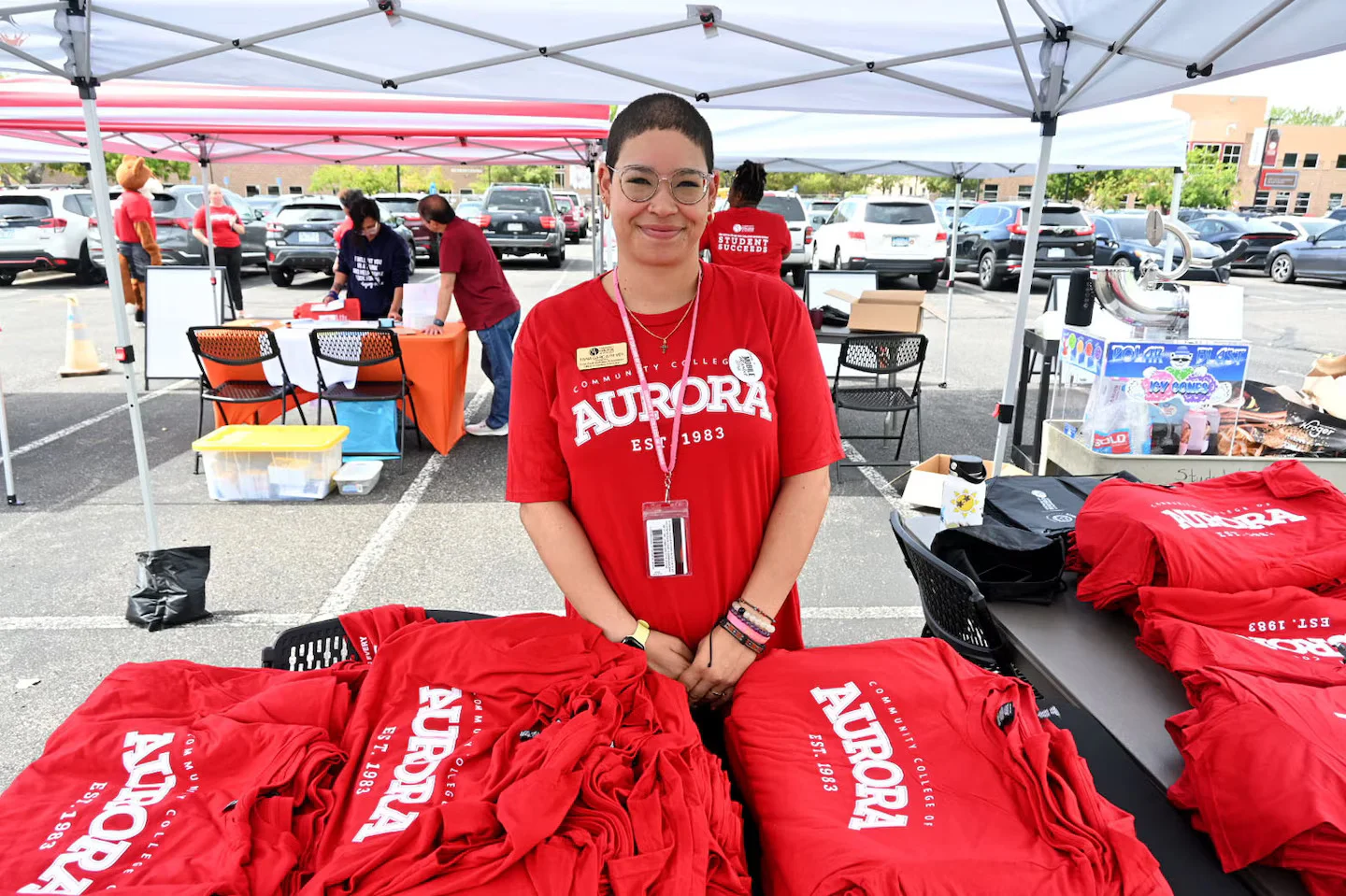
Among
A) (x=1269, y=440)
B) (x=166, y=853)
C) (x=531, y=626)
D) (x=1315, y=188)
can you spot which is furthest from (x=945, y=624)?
(x=1315, y=188)

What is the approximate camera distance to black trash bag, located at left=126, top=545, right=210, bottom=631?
3.69m

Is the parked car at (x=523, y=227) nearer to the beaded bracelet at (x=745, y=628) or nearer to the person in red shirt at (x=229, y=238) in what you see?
the person in red shirt at (x=229, y=238)

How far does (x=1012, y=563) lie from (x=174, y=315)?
816cm

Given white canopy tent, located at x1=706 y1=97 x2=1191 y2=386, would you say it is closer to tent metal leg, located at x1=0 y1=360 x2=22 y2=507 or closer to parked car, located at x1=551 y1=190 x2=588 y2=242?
tent metal leg, located at x1=0 y1=360 x2=22 y2=507

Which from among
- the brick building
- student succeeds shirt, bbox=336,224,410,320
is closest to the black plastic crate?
student succeeds shirt, bbox=336,224,410,320

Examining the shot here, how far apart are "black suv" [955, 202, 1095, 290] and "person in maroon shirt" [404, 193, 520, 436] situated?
10102 mm

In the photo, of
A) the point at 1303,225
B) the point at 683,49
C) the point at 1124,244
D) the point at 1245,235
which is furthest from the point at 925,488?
the point at 1303,225

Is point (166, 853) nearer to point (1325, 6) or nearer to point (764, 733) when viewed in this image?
point (764, 733)

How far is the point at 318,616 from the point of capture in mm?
3811

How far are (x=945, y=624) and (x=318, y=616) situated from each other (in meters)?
2.84

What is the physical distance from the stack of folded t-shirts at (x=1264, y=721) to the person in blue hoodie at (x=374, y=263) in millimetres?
6484

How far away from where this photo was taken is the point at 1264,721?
4.33 ft

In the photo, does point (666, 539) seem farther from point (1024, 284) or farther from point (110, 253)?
point (110, 253)

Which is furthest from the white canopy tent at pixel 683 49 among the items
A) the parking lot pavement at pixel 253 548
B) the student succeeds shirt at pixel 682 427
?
the student succeeds shirt at pixel 682 427
